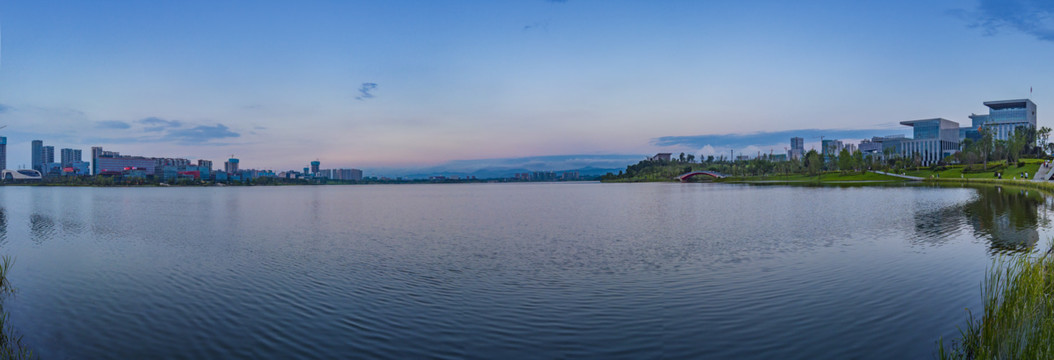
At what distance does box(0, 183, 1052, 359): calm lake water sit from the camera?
9430 millimetres

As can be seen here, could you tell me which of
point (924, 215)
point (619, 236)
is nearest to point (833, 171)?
point (924, 215)

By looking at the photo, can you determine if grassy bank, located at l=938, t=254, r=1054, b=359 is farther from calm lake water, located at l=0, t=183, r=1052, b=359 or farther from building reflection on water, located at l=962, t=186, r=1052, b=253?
building reflection on water, located at l=962, t=186, r=1052, b=253

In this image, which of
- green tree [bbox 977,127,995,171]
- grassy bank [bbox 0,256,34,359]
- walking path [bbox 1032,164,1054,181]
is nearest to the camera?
grassy bank [bbox 0,256,34,359]

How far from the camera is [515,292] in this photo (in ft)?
44.0

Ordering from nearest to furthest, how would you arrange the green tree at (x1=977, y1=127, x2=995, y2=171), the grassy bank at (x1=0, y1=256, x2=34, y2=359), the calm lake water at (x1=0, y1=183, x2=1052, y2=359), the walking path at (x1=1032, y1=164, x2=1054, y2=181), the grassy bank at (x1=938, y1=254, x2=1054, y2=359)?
the grassy bank at (x1=938, y1=254, x2=1054, y2=359) → the grassy bank at (x1=0, y1=256, x2=34, y2=359) → the calm lake water at (x1=0, y1=183, x2=1052, y2=359) → the walking path at (x1=1032, y1=164, x2=1054, y2=181) → the green tree at (x1=977, y1=127, x2=995, y2=171)

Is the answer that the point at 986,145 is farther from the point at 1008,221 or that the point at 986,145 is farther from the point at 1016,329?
the point at 1016,329

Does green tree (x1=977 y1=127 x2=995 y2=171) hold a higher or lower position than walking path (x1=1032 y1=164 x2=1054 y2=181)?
higher

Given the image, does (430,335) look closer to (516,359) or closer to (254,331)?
(516,359)

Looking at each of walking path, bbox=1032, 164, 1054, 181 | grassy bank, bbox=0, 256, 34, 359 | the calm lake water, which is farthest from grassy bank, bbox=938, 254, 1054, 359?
walking path, bbox=1032, 164, 1054, 181

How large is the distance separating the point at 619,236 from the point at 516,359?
16.8 metres

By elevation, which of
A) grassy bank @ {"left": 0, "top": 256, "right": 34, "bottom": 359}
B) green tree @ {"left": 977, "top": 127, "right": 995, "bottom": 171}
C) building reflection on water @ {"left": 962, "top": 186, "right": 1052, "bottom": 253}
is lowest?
grassy bank @ {"left": 0, "top": 256, "right": 34, "bottom": 359}

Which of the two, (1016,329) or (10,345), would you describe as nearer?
(1016,329)

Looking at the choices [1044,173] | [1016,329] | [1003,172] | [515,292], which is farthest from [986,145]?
[515,292]

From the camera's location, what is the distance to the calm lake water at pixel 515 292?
9.43m
